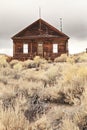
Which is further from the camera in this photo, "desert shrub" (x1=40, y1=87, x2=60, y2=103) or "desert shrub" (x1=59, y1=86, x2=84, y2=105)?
"desert shrub" (x1=40, y1=87, x2=60, y2=103)

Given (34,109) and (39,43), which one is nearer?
(34,109)

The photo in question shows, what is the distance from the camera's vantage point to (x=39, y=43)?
38.8m

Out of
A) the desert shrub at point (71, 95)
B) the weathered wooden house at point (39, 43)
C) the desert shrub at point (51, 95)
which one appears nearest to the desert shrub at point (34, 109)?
the desert shrub at point (51, 95)

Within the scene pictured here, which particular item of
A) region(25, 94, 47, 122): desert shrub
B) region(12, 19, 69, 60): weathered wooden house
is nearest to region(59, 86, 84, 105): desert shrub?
region(25, 94, 47, 122): desert shrub

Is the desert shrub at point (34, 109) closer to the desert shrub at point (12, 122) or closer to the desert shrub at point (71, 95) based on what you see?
the desert shrub at point (71, 95)

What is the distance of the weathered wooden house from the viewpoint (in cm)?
3850

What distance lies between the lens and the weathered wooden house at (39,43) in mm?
38500

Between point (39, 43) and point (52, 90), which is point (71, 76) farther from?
point (39, 43)

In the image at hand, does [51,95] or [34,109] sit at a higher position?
[51,95]

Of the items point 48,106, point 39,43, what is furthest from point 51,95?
point 39,43

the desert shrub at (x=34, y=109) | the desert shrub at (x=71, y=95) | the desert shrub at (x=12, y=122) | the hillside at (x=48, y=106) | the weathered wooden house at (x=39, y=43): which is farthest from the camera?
the weathered wooden house at (x=39, y=43)

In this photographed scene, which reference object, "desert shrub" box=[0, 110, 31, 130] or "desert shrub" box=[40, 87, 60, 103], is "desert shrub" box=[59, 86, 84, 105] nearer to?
"desert shrub" box=[40, 87, 60, 103]

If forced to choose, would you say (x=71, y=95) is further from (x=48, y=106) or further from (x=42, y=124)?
(x=42, y=124)

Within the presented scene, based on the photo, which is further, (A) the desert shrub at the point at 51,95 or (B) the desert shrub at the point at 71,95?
(A) the desert shrub at the point at 51,95
